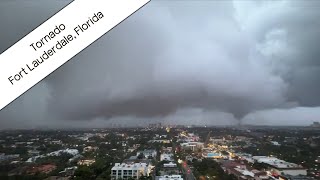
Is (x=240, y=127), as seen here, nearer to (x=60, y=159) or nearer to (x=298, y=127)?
(x=298, y=127)

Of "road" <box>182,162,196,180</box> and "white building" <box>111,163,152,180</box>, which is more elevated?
"white building" <box>111,163,152,180</box>

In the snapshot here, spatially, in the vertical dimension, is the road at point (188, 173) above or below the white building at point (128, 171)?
below

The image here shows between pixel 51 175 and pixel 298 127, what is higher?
pixel 298 127

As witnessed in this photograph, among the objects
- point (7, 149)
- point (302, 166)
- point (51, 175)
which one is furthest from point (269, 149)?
point (7, 149)

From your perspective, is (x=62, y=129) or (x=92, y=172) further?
(x=62, y=129)

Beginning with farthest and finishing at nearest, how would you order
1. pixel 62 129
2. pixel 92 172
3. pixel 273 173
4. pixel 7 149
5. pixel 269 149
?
1. pixel 62 129
2. pixel 269 149
3. pixel 7 149
4. pixel 273 173
5. pixel 92 172

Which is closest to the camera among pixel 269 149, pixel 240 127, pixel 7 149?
pixel 7 149

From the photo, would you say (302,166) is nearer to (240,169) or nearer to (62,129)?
(240,169)

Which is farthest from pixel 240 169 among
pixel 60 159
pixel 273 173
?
pixel 60 159

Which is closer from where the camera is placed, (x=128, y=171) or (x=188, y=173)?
(x=128, y=171)
